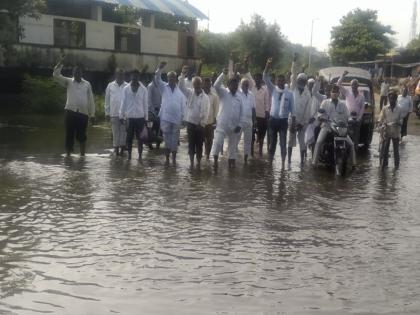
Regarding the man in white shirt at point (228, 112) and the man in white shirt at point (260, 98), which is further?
the man in white shirt at point (260, 98)

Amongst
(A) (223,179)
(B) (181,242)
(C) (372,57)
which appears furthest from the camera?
(C) (372,57)

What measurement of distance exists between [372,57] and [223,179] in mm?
53371

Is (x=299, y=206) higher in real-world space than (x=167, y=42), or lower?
lower

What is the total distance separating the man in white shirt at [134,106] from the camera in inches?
475

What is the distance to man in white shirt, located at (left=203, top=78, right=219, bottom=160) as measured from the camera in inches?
485

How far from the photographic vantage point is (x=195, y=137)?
11719mm

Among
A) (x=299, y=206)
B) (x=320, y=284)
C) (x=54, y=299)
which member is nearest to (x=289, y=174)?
(x=299, y=206)

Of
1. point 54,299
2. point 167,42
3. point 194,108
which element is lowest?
point 54,299

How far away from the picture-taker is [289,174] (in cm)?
1122

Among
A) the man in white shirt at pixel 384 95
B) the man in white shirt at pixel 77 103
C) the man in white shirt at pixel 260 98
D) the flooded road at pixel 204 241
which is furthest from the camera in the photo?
the man in white shirt at pixel 384 95

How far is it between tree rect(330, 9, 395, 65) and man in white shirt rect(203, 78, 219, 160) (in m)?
49.6

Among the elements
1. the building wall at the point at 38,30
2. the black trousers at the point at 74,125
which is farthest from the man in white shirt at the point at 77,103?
the building wall at the point at 38,30

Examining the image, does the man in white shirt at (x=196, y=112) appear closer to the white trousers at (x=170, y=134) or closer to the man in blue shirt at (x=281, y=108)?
the white trousers at (x=170, y=134)

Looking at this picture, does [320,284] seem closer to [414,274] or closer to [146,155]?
[414,274]
